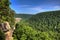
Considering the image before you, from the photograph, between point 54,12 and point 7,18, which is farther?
point 54,12

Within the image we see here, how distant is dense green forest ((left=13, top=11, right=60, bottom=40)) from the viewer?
156 ft

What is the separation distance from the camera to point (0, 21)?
2978 centimetres

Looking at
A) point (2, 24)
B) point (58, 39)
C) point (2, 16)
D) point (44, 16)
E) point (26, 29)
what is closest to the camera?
point (2, 24)

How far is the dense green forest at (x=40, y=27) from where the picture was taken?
47.7m

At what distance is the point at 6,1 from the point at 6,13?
2.02m

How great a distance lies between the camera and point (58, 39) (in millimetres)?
70375

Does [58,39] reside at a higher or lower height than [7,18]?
lower

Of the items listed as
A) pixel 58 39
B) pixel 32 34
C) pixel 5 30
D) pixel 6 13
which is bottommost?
pixel 58 39

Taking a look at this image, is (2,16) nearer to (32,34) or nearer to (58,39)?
(32,34)

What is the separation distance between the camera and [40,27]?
88.9m

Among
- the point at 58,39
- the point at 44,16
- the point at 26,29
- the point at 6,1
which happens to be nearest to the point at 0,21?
the point at 6,1

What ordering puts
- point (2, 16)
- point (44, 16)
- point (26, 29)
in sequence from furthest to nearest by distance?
point (44, 16) < point (26, 29) < point (2, 16)

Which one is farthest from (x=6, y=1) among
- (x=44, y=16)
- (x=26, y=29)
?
(x=44, y=16)

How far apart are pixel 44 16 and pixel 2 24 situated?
88.5m
